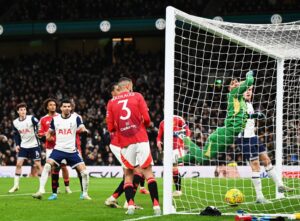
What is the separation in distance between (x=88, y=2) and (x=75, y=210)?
25.1m

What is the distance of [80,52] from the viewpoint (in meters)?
37.5

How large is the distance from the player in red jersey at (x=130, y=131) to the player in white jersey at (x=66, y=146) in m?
2.89

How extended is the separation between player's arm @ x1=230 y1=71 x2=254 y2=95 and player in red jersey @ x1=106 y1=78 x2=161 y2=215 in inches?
78.6

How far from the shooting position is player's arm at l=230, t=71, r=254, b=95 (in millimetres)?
10664

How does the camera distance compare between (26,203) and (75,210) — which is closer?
(75,210)

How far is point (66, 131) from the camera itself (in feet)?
41.7

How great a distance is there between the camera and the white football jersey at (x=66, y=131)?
495 inches

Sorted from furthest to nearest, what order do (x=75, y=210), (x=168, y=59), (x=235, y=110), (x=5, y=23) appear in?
(x=5, y=23) → (x=235, y=110) → (x=75, y=210) → (x=168, y=59)

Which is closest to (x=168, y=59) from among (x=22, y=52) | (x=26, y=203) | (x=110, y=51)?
(x=26, y=203)

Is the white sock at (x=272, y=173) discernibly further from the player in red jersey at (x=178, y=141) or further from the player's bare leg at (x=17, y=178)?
the player's bare leg at (x=17, y=178)

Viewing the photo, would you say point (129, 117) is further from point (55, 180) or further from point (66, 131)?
point (55, 180)

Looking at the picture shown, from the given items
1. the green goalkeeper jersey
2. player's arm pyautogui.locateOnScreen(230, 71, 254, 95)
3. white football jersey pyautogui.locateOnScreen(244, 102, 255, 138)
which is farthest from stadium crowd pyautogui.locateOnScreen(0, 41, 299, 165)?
player's arm pyautogui.locateOnScreen(230, 71, 254, 95)

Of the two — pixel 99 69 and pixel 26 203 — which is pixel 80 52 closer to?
pixel 99 69

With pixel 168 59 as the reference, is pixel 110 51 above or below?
above
